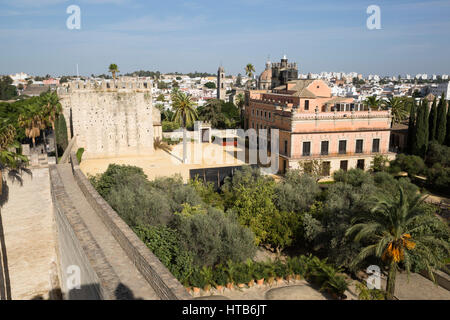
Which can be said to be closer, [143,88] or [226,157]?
[143,88]

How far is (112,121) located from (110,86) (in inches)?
121

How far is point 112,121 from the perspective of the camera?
32344 millimetres

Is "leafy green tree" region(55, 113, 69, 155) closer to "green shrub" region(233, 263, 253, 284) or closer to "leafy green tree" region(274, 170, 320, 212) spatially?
"leafy green tree" region(274, 170, 320, 212)

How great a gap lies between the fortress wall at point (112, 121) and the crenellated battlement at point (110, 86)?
3.6 inches

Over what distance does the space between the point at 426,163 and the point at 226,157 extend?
56.8 ft

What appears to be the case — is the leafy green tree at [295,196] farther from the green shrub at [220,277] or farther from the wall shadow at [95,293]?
the wall shadow at [95,293]

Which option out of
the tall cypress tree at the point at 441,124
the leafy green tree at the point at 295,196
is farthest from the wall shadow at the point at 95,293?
the tall cypress tree at the point at 441,124

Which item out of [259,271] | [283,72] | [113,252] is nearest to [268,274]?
[259,271]

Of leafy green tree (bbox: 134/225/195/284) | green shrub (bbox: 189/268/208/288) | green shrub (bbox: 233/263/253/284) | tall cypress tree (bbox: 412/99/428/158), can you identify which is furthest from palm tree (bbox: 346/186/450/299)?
tall cypress tree (bbox: 412/99/428/158)

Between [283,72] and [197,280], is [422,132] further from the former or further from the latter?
[197,280]

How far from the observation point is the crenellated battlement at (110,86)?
31072 mm

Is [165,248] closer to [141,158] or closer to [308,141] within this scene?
[308,141]

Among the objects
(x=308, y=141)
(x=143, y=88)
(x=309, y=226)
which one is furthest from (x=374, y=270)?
(x=143, y=88)

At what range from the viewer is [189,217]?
14969mm
